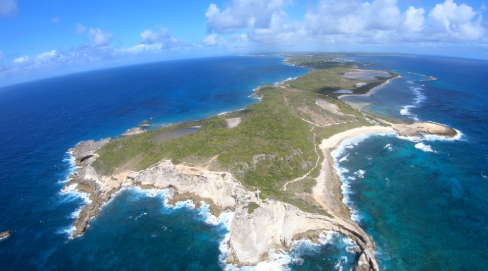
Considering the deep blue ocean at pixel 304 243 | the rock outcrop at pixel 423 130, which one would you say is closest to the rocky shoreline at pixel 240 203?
the deep blue ocean at pixel 304 243

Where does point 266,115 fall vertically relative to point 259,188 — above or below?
above

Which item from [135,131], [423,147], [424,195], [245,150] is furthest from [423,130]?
[135,131]

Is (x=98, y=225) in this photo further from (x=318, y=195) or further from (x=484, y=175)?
(x=484, y=175)

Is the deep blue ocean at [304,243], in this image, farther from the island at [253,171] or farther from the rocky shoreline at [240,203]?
the island at [253,171]

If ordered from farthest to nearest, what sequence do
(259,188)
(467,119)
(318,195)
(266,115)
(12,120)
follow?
(12,120)
(467,119)
(266,115)
(318,195)
(259,188)

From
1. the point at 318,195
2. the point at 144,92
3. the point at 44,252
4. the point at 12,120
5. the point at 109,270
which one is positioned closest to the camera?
the point at 109,270

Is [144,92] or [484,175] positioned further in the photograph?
[144,92]

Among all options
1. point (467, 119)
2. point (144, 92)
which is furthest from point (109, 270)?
point (144, 92)
